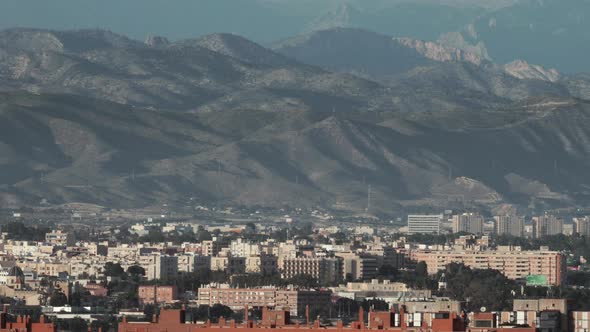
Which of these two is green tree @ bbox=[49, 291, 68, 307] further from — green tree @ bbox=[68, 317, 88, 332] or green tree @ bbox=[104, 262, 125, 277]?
green tree @ bbox=[104, 262, 125, 277]

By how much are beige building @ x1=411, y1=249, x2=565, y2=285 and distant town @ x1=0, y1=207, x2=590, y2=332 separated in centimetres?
13

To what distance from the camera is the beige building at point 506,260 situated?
129 meters

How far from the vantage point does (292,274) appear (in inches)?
5069

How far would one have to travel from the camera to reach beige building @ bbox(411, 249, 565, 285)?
128625 millimetres

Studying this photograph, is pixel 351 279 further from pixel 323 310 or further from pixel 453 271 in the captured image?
pixel 323 310

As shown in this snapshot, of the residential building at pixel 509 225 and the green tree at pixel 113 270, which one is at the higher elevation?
the residential building at pixel 509 225

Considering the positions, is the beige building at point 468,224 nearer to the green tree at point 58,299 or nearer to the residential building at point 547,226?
the residential building at point 547,226

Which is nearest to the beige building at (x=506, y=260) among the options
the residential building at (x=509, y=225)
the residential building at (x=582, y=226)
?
the residential building at (x=582, y=226)

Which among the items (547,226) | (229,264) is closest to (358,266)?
(229,264)

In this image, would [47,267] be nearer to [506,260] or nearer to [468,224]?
[506,260]

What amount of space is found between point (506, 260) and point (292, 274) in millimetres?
12832

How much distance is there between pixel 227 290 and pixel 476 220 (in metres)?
97.3

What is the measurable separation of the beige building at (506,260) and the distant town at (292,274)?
0.43 ft

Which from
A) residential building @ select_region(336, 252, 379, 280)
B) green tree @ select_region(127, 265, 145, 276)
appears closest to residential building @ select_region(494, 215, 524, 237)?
residential building @ select_region(336, 252, 379, 280)
